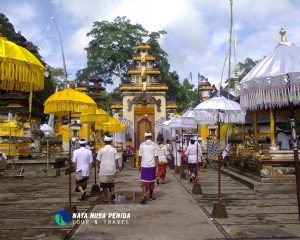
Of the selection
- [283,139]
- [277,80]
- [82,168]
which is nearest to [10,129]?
[82,168]

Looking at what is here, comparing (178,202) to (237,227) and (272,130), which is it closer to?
(237,227)

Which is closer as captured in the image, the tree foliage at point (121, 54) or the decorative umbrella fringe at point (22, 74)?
the decorative umbrella fringe at point (22, 74)

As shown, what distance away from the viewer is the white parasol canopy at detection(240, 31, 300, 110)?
17.4 feet

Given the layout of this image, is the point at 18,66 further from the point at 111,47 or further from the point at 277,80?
the point at 111,47

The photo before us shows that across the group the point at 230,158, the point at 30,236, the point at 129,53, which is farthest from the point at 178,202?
the point at 129,53

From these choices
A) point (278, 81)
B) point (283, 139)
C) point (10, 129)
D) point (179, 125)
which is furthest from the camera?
point (179, 125)

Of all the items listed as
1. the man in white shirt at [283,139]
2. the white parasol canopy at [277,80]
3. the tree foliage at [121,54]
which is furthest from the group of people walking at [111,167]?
the tree foliage at [121,54]

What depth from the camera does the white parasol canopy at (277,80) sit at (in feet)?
17.4

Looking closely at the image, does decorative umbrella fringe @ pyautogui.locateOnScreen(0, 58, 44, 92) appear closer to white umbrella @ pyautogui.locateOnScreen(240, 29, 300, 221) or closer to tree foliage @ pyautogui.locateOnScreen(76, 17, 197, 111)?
white umbrella @ pyautogui.locateOnScreen(240, 29, 300, 221)

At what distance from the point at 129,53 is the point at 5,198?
35.3 metres

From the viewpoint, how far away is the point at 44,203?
9125 mm

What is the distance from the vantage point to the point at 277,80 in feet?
17.6

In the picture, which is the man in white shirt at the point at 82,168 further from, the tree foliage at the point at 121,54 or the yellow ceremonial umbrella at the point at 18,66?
the tree foliage at the point at 121,54

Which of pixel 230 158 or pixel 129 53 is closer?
pixel 230 158
